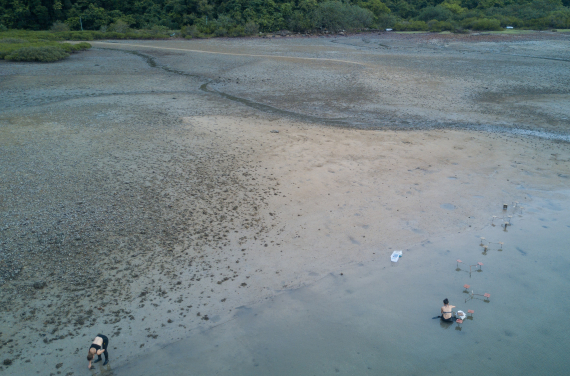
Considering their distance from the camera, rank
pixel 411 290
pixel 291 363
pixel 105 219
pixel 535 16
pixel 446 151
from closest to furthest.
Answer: pixel 291 363 < pixel 411 290 < pixel 105 219 < pixel 446 151 < pixel 535 16

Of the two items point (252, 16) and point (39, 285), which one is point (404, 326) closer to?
point (39, 285)

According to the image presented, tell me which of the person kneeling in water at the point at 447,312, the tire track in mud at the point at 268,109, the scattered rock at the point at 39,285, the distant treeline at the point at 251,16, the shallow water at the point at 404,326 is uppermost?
the distant treeline at the point at 251,16

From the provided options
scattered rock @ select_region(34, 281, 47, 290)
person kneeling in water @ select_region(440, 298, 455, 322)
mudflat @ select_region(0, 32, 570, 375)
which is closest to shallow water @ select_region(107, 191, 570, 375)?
person kneeling in water @ select_region(440, 298, 455, 322)

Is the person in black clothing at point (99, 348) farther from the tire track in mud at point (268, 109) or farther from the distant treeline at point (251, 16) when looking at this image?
the distant treeline at point (251, 16)

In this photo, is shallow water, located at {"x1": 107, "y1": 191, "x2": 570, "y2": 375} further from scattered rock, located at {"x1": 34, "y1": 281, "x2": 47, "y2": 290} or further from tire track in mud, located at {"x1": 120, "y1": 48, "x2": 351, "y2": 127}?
tire track in mud, located at {"x1": 120, "y1": 48, "x2": 351, "y2": 127}

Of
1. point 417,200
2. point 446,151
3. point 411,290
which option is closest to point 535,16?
point 446,151

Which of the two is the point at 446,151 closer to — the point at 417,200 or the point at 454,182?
the point at 454,182

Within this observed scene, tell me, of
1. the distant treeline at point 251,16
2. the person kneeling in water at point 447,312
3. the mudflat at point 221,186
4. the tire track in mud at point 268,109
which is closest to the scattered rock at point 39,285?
the mudflat at point 221,186
